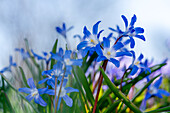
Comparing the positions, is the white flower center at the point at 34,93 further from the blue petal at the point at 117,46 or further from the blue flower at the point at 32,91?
the blue petal at the point at 117,46

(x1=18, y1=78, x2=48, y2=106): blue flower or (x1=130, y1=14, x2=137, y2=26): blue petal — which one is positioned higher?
(x1=130, y1=14, x2=137, y2=26): blue petal

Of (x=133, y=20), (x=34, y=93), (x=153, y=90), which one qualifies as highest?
(x=133, y=20)

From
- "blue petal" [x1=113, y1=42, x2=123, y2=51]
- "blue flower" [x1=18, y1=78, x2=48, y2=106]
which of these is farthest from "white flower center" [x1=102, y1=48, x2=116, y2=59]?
"blue flower" [x1=18, y1=78, x2=48, y2=106]

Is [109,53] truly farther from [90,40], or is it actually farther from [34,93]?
[34,93]

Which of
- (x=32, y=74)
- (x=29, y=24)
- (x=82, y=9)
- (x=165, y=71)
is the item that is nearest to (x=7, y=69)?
(x=32, y=74)

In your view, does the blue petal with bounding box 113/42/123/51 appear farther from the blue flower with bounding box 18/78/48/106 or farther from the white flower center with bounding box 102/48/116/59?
the blue flower with bounding box 18/78/48/106

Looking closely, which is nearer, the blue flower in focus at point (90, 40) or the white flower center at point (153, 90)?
the blue flower in focus at point (90, 40)

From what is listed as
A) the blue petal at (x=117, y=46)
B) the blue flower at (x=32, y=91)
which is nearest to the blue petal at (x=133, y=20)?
the blue petal at (x=117, y=46)

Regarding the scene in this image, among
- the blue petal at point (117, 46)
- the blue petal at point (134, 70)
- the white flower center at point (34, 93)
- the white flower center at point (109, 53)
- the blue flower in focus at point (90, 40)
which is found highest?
the blue flower in focus at point (90, 40)

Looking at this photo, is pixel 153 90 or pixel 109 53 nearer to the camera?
pixel 109 53

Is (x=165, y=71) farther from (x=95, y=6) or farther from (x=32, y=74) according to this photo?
(x=95, y=6)

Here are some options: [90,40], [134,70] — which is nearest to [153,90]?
[134,70]
